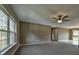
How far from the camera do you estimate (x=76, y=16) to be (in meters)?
3.29

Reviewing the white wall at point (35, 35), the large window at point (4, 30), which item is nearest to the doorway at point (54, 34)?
the white wall at point (35, 35)

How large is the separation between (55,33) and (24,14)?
7.51m

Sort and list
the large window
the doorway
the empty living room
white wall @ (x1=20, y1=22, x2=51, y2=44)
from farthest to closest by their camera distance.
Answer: the doorway < white wall @ (x1=20, y1=22, x2=51, y2=44) < the empty living room < the large window

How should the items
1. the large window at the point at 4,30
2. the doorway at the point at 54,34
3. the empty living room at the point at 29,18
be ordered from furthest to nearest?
the doorway at the point at 54,34 < the empty living room at the point at 29,18 < the large window at the point at 4,30

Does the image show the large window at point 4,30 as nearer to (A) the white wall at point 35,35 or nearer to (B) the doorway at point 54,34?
(A) the white wall at point 35,35

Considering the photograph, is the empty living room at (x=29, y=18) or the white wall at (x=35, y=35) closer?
the empty living room at (x=29, y=18)

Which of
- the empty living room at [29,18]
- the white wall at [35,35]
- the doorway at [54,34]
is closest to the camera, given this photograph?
the empty living room at [29,18]

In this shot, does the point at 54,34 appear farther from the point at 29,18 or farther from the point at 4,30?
the point at 4,30

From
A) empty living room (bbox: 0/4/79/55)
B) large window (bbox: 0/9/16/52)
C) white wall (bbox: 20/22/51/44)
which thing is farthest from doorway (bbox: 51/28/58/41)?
large window (bbox: 0/9/16/52)

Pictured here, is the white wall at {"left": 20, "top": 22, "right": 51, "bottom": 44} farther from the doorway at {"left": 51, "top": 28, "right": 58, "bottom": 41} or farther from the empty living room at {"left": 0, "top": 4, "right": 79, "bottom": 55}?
the empty living room at {"left": 0, "top": 4, "right": 79, "bottom": 55}

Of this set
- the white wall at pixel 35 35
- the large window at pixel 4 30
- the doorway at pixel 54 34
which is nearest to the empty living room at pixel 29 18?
the large window at pixel 4 30

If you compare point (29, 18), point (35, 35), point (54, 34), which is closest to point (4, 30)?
point (29, 18)
